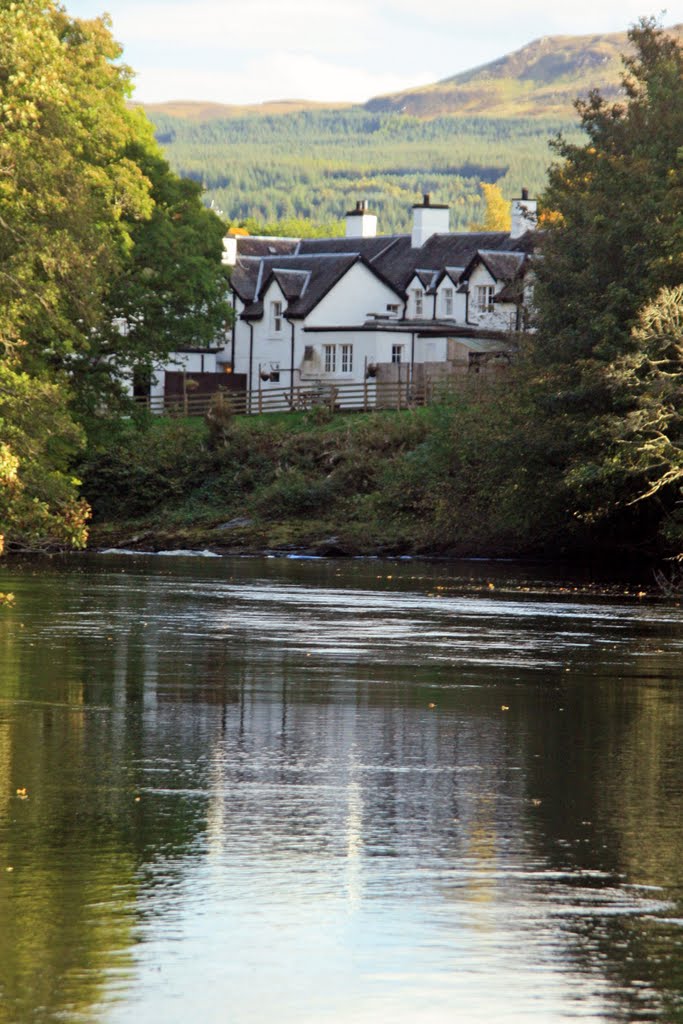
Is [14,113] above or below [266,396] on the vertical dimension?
above

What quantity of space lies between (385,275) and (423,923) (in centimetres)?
8730

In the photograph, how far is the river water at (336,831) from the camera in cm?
934

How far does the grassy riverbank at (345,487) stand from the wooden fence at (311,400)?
2.33 metres

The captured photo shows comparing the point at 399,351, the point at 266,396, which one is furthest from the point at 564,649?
the point at 399,351

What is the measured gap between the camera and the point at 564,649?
27359 mm

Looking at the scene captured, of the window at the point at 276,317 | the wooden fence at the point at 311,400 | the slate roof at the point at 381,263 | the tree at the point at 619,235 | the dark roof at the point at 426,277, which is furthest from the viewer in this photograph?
the window at the point at 276,317

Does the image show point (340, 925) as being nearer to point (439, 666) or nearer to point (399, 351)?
point (439, 666)

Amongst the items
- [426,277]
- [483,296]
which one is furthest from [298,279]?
[483,296]

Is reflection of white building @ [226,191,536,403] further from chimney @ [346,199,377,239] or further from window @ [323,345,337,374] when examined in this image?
chimney @ [346,199,377,239]

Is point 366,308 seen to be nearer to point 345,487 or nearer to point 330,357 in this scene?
point 330,357

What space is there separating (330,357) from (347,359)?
115 cm

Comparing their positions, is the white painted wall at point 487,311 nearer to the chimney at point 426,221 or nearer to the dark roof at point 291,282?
the chimney at point 426,221

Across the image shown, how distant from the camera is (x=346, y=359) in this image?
9169 cm

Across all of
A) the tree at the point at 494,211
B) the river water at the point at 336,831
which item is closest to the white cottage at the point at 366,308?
the river water at the point at 336,831
